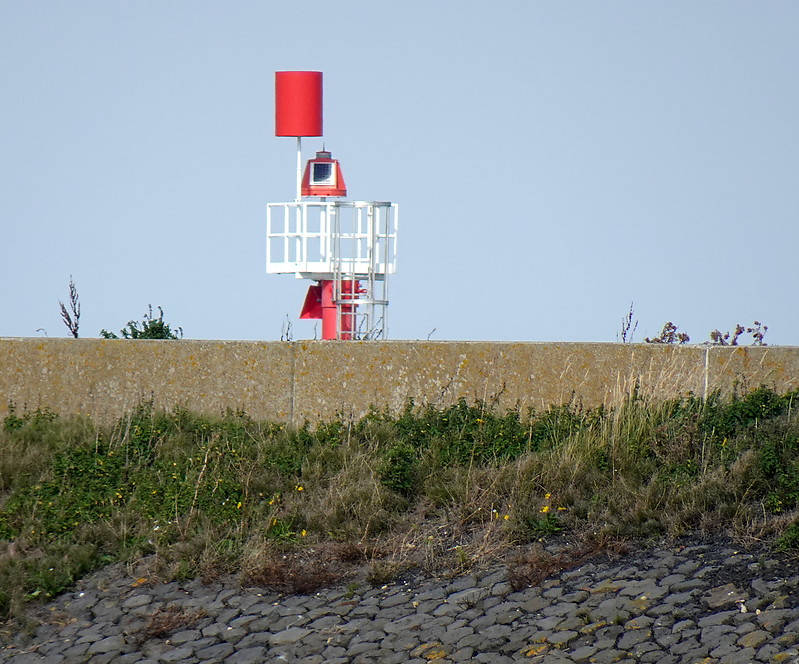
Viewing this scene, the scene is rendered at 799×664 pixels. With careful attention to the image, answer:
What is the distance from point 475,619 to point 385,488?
2147 millimetres

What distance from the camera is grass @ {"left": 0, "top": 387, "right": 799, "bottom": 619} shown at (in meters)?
7.12

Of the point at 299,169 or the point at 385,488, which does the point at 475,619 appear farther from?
the point at 299,169

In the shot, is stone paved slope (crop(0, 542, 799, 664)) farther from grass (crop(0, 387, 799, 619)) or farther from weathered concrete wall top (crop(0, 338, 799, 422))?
weathered concrete wall top (crop(0, 338, 799, 422))

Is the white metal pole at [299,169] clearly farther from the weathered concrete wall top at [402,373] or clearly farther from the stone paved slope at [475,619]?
the stone paved slope at [475,619]

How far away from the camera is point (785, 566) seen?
20.4 ft

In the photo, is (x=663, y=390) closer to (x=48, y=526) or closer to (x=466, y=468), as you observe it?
Answer: (x=466, y=468)

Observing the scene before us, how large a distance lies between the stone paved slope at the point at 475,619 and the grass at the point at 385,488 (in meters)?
0.22

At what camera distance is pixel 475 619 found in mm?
6117

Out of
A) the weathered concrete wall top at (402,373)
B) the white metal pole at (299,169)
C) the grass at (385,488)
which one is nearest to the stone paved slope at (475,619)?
the grass at (385,488)

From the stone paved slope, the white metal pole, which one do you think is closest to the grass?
the stone paved slope

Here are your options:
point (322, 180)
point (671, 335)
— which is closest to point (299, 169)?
point (322, 180)

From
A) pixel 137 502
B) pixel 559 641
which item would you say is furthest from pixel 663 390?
pixel 137 502

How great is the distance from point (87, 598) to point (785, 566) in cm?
492

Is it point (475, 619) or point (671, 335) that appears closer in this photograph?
point (475, 619)
